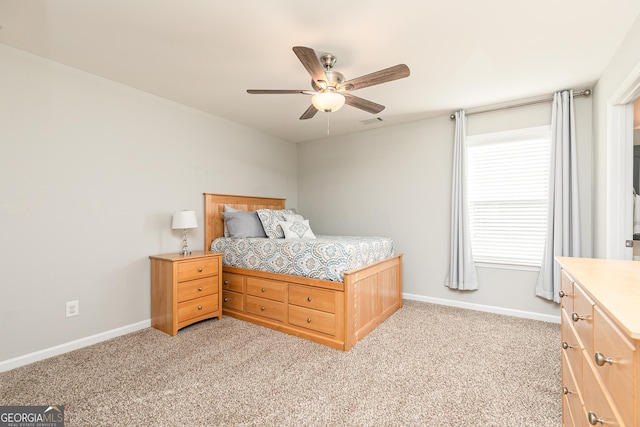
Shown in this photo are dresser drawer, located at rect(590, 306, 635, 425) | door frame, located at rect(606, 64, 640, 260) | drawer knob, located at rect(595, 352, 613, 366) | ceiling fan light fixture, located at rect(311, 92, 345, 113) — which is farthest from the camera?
door frame, located at rect(606, 64, 640, 260)

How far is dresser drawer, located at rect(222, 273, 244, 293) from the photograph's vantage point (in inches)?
130

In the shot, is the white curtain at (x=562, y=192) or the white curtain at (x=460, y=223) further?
the white curtain at (x=460, y=223)

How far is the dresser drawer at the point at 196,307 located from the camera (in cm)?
290

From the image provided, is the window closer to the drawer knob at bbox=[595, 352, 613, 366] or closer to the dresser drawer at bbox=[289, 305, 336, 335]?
the dresser drawer at bbox=[289, 305, 336, 335]

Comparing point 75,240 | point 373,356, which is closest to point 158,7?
point 75,240

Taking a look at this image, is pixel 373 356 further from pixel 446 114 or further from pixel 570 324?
pixel 446 114

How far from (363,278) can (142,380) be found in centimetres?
191

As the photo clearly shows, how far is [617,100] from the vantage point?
2.30 metres

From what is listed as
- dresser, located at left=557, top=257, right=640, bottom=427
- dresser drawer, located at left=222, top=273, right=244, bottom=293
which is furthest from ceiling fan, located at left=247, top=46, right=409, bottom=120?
dresser drawer, located at left=222, top=273, right=244, bottom=293

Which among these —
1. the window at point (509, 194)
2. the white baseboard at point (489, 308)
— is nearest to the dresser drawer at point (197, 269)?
the white baseboard at point (489, 308)

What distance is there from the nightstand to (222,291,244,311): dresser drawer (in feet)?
0.47

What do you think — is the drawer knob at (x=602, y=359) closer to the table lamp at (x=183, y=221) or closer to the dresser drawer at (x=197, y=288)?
the dresser drawer at (x=197, y=288)

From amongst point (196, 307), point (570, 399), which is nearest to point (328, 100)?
point (570, 399)

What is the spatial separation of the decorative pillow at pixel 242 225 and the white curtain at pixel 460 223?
2.35m
